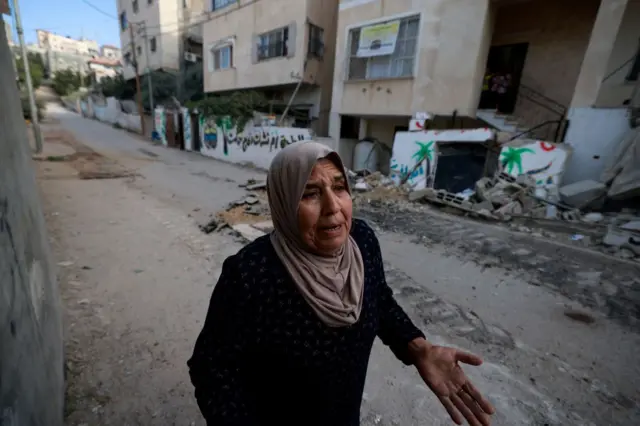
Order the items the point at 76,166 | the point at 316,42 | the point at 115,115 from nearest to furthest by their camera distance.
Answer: the point at 76,166 → the point at 316,42 → the point at 115,115

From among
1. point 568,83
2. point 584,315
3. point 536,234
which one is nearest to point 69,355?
point 584,315

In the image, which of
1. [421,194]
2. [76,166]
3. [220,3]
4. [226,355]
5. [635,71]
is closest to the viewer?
[226,355]

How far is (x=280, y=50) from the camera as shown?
46.8ft

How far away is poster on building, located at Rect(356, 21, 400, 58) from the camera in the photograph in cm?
1058

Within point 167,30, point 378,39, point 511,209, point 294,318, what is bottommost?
point 511,209

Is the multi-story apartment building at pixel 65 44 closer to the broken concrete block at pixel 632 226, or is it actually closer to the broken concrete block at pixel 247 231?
the broken concrete block at pixel 247 231

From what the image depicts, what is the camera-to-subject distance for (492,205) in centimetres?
709

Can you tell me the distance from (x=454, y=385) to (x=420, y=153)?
30.9 ft

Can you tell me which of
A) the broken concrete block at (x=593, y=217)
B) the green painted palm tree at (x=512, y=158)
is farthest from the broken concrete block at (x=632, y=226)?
the green painted palm tree at (x=512, y=158)

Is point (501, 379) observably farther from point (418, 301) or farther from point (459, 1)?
point (459, 1)

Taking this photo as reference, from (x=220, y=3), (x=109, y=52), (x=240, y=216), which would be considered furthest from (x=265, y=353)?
(x=109, y=52)

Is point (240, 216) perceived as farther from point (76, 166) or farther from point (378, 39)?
point (378, 39)

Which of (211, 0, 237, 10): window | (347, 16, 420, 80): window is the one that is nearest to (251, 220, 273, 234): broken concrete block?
(347, 16, 420, 80): window

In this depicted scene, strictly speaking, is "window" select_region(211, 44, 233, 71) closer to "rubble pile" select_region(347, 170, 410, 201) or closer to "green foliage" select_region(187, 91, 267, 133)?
"green foliage" select_region(187, 91, 267, 133)
